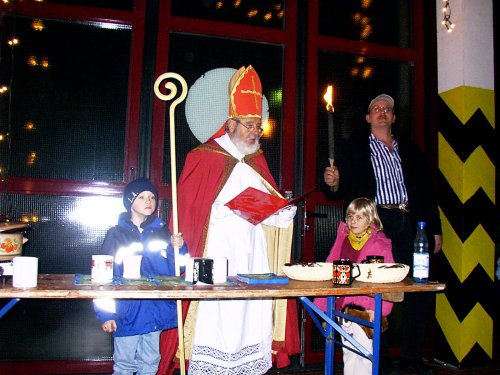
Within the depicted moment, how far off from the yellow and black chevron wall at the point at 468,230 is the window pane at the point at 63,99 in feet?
8.53

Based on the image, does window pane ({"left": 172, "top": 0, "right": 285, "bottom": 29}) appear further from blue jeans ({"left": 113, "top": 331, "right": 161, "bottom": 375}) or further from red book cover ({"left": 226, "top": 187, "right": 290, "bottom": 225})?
blue jeans ({"left": 113, "top": 331, "right": 161, "bottom": 375})

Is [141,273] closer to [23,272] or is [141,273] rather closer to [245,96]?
[23,272]

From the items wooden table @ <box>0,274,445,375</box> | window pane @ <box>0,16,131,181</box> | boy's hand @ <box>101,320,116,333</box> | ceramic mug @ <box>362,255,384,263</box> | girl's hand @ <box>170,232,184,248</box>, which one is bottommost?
boy's hand @ <box>101,320,116,333</box>

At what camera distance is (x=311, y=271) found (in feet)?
8.25

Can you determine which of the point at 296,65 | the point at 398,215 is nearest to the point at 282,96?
the point at 296,65

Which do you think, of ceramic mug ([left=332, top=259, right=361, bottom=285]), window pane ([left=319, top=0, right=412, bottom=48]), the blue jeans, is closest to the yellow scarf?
ceramic mug ([left=332, top=259, right=361, bottom=285])

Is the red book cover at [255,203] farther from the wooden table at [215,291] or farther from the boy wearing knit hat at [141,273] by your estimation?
the wooden table at [215,291]

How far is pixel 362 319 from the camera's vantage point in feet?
8.78

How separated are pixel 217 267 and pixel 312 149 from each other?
1.80m

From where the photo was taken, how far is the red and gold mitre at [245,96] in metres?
3.23

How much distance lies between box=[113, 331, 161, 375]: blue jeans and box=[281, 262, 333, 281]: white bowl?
0.89 meters

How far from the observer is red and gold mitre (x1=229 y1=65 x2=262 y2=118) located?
3229 millimetres

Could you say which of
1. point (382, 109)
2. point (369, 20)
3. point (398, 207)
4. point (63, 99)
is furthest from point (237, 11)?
point (398, 207)

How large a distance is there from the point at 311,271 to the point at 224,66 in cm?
192
